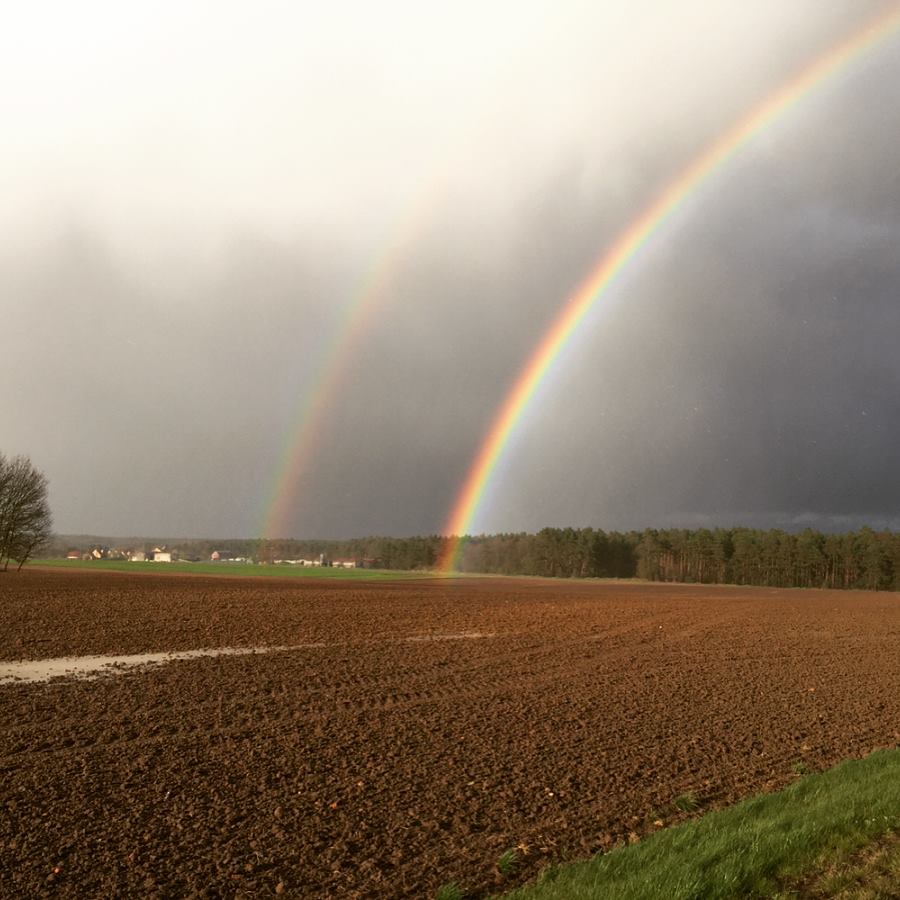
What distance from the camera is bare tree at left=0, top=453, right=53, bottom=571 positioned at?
66.3 metres

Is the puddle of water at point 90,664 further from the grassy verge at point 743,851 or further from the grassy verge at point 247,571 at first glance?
the grassy verge at point 247,571

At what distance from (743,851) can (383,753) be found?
18.2ft

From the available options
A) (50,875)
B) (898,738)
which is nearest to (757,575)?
(898,738)

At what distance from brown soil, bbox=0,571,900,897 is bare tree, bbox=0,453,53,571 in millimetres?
49068

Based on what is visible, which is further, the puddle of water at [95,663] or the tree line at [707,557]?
the tree line at [707,557]

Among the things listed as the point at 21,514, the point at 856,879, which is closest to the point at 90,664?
the point at 856,879

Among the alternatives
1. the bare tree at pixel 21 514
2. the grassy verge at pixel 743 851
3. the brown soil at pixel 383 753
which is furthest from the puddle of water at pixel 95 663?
the bare tree at pixel 21 514

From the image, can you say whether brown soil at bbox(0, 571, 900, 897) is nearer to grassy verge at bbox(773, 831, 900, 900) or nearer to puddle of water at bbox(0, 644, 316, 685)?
puddle of water at bbox(0, 644, 316, 685)

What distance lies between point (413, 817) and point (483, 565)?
17475 centimetres

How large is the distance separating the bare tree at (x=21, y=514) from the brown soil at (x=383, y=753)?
49.1 metres

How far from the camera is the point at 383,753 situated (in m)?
10.5

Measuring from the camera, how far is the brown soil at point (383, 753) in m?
6.62

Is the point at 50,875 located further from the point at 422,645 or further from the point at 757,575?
the point at 757,575

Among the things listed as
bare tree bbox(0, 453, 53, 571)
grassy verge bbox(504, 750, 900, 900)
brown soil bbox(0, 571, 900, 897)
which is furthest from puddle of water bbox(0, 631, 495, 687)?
bare tree bbox(0, 453, 53, 571)
